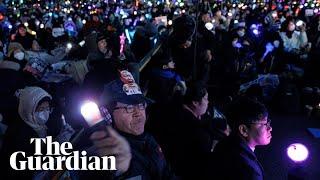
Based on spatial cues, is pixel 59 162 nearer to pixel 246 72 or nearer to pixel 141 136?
pixel 141 136

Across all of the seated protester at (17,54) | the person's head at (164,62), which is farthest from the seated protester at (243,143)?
the seated protester at (17,54)

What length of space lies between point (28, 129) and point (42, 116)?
12.9 inches

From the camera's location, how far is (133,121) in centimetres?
302

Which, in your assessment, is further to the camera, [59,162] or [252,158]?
[252,158]

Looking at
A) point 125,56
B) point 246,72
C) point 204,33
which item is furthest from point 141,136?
point 246,72

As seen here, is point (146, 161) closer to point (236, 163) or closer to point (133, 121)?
point (133, 121)

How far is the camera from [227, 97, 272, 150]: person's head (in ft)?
11.9

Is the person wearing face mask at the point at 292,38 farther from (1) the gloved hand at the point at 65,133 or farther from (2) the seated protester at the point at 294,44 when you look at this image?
(1) the gloved hand at the point at 65,133

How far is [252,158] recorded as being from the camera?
339 cm

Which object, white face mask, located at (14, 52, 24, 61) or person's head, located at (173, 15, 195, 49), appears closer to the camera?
person's head, located at (173, 15, 195, 49)

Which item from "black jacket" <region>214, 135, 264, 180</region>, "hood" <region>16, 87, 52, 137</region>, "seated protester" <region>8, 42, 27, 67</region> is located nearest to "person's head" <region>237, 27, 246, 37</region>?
"seated protester" <region>8, 42, 27, 67</region>

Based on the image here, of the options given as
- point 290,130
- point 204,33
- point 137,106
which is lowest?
point 290,130

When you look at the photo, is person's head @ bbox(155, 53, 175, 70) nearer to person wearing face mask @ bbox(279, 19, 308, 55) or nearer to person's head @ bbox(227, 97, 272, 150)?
person's head @ bbox(227, 97, 272, 150)

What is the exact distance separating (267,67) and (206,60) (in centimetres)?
365
